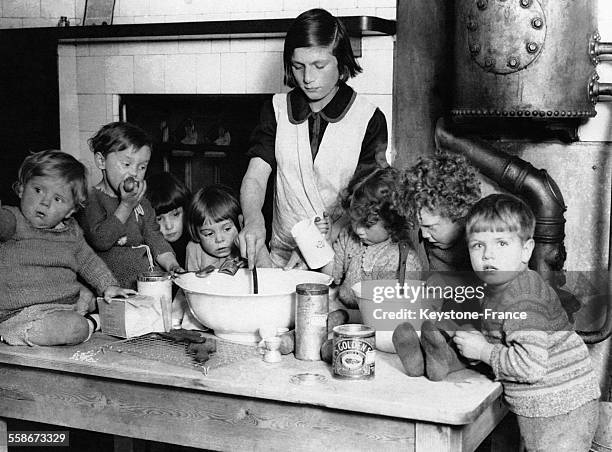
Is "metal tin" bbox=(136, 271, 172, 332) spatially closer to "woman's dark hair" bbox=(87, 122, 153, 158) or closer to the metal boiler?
"woman's dark hair" bbox=(87, 122, 153, 158)

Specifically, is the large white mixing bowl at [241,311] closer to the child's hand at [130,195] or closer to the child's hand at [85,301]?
the child's hand at [85,301]

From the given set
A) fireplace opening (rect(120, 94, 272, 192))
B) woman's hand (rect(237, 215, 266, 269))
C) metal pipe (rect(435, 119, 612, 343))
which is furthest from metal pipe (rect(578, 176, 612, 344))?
fireplace opening (rect(120, 94, 272, 192))

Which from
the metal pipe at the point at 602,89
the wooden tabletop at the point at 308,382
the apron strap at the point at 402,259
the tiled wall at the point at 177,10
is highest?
the tiled wall at the point at 177,10

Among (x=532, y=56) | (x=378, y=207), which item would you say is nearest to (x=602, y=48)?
(x=532, y=56)

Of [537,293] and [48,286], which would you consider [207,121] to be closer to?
[48,286]

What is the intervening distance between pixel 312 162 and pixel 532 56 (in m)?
0.89

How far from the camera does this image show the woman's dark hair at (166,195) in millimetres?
3100

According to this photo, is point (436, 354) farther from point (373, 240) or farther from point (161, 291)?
point (161, 291)

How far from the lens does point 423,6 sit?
11.0ft

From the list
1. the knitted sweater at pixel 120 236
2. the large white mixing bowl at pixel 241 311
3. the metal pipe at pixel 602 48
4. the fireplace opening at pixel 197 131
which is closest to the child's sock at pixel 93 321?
the large white mixing bowl at pixel 241 311

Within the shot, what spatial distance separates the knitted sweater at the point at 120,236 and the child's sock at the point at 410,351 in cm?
123

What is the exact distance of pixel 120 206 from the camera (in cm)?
268

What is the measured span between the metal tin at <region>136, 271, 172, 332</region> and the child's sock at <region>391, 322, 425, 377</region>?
753 millimetres

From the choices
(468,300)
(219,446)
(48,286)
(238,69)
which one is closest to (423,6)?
(238,69)
